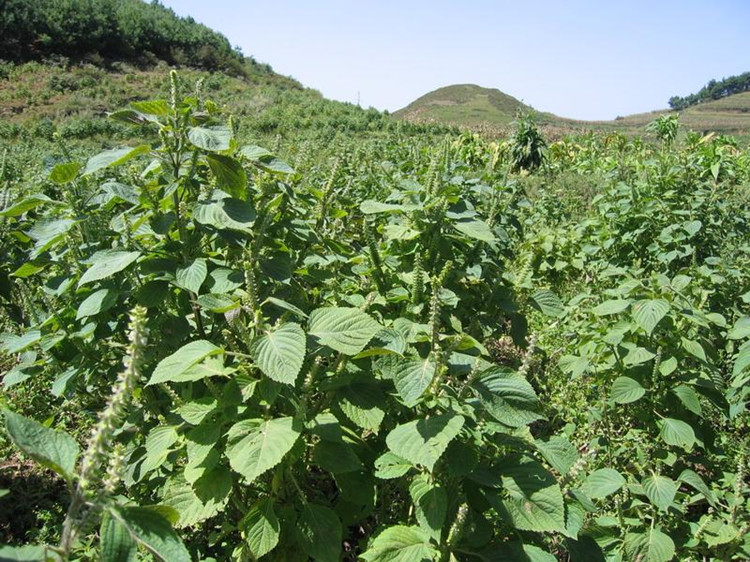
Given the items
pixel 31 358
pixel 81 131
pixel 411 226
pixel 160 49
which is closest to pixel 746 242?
pixel 411 226

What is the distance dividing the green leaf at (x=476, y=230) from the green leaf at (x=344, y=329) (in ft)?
2.32

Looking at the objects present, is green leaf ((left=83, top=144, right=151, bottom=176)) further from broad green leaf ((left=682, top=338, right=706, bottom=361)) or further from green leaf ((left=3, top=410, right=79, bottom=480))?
broad green leaf ((left=682, top=338, right=706, bottom=361))

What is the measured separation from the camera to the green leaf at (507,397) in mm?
1470

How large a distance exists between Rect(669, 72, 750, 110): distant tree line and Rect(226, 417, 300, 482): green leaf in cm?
8397

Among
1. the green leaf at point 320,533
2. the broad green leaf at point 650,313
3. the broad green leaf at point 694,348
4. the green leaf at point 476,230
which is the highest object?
the green leaf at point 476,230

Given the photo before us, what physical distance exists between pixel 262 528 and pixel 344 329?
64cm

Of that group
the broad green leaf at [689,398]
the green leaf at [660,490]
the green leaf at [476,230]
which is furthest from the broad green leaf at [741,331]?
the green leaf at [476,230]

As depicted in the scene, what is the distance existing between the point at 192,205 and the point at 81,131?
2588 centimetres

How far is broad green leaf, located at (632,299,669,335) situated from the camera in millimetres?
2395

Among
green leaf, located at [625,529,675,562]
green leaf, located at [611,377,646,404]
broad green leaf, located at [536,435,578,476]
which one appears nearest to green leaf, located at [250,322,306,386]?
broad green leaf, located at [536,435,578,476]

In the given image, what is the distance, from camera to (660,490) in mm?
2152

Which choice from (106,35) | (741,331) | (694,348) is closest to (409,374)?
(694,348)

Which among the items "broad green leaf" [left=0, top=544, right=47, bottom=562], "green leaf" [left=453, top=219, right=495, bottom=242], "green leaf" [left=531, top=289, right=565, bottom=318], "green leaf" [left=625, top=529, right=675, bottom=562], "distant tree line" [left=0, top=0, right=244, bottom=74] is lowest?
"green leaf" [left=625, top=529, right=675, bottom=562]

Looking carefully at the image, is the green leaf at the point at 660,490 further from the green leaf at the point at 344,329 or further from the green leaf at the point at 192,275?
the green leaf at the point at 192,275
